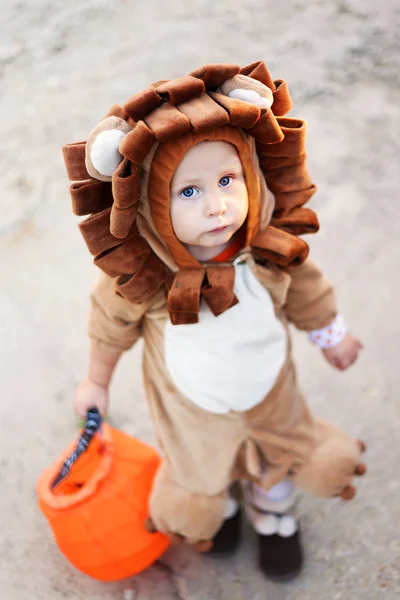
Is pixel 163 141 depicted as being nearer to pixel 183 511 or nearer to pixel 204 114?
pixel 204 114

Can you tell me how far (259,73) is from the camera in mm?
987

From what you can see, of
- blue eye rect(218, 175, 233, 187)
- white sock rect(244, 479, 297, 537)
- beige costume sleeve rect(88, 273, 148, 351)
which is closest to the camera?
blue eye rect(218, 175, 233, 187)

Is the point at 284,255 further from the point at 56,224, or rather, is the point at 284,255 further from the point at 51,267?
the point at 56,224

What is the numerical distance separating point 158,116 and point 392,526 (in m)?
0.96

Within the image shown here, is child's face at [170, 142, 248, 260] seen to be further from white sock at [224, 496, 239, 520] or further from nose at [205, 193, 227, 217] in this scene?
white sock at [224, 496, 239, 520]

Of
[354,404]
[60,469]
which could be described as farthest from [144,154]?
[354,404]

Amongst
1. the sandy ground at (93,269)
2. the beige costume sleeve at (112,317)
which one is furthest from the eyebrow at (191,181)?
the sandy ground at (93,269)

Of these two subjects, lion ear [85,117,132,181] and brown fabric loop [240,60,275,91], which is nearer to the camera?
lion ear [85,117,132,181]

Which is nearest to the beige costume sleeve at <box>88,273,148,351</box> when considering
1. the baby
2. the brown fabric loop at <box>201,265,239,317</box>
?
the baby

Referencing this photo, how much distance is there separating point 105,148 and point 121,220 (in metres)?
0.10

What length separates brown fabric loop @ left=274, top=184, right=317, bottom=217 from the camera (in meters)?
1.06

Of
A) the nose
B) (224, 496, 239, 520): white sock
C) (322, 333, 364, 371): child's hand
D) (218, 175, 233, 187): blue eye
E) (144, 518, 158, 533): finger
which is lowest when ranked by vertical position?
(224, 496, 239, 520): white sock

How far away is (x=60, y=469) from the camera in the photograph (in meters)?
1.24

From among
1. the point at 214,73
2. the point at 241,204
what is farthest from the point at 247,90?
the point at 241,204
